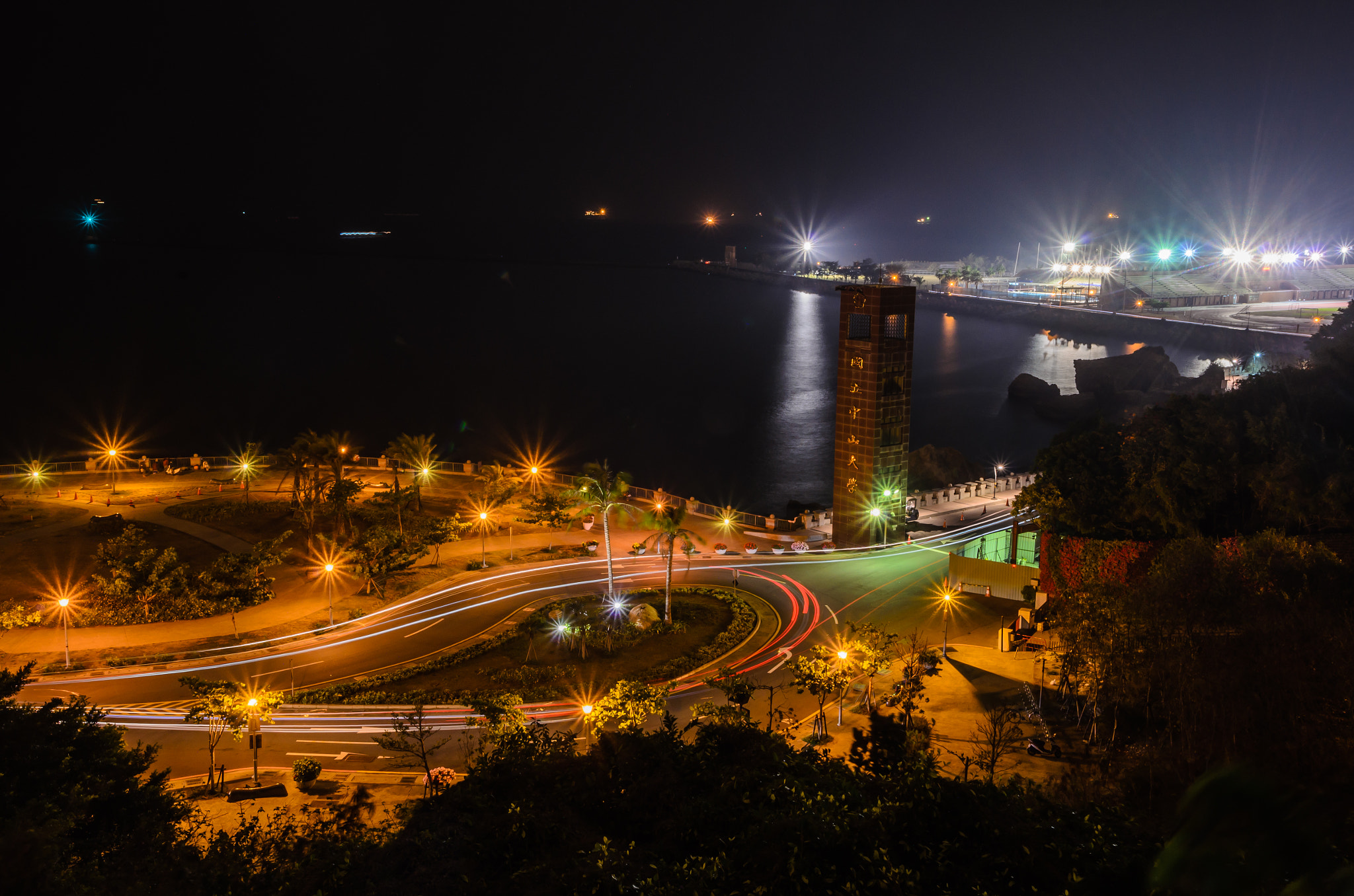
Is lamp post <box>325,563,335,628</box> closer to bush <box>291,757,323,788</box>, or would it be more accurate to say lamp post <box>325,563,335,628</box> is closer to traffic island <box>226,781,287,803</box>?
bush <box>291,757,323,788</box>

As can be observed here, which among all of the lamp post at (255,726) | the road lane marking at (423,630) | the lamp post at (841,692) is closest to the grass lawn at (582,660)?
the road lane marking at (423,630)

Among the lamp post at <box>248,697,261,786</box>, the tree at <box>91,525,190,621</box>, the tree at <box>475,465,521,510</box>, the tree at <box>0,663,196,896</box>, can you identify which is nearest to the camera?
the tree at <box>0,663,196,896</box>

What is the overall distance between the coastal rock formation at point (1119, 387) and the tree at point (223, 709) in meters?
69.2

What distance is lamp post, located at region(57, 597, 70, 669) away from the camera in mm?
23969

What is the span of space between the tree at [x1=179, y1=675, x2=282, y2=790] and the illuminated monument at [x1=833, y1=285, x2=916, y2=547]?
Result: 73.4ft

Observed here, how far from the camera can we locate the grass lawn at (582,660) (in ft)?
76.5

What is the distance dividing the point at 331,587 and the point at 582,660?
8.93 metres

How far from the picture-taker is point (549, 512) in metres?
35.7

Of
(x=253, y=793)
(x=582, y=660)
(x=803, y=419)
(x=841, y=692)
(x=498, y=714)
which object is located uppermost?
(x=498, y=714)

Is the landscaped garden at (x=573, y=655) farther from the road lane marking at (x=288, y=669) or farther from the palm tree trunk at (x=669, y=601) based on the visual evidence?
the road lane marking at (x=288, y=669)

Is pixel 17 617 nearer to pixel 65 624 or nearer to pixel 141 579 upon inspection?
pixel 141 579

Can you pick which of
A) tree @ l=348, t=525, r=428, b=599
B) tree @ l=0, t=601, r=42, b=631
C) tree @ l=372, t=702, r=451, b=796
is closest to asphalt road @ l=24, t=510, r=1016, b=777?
tree @ l=372, t=702, r=451, b=796

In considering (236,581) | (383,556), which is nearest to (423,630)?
(383,556)

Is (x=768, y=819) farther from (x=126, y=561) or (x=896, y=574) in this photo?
(x=126, y=561)
